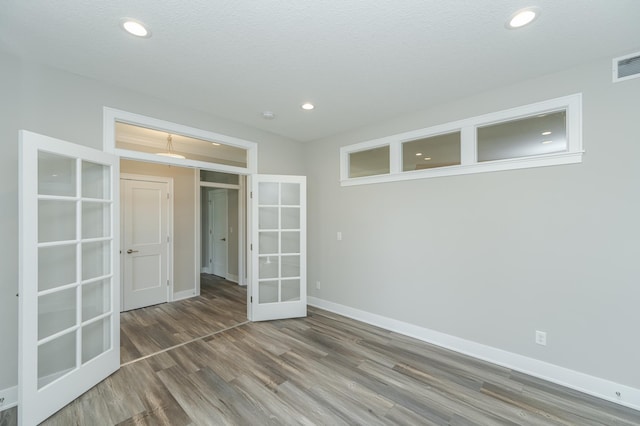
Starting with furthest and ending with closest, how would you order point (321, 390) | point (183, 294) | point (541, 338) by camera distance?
point (183, 294)
point (541, 338)
point (321, 390)

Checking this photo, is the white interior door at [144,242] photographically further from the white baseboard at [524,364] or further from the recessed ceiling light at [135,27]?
the white baseboard at [524,364]

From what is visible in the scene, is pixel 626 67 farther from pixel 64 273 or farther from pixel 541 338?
pixel 64 273

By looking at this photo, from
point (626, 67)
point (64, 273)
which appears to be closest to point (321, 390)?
point (64, 273)

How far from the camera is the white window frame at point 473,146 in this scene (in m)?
2.25

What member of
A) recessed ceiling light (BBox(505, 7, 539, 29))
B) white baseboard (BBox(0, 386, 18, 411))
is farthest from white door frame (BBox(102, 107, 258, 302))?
recessed ceiling light (BBox(505, 7, 539, 29))

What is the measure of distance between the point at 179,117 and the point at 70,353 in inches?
99.3

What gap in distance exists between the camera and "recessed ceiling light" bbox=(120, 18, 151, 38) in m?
1.71

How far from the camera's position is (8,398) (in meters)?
1.98

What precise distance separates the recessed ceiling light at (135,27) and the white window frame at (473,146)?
8.93ft

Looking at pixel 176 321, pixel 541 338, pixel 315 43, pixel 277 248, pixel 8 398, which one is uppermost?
pixel 315 43

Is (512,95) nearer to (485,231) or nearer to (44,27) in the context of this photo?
(485,231)

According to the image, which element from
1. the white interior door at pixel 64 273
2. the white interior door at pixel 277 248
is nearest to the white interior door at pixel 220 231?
the white interior door at pixel 277 248

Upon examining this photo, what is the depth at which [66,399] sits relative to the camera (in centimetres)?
196

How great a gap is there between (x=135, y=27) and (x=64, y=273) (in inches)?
79.3
